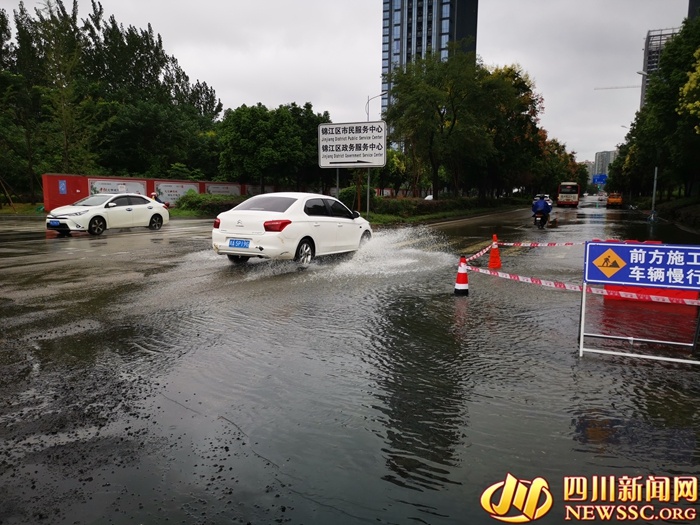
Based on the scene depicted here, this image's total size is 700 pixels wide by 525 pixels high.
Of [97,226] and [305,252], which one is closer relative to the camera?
[305,252]

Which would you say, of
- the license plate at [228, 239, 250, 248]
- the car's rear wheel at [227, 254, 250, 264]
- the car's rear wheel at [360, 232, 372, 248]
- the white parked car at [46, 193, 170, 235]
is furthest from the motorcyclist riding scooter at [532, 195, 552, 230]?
the license plate at [228, 239, 250, 248]

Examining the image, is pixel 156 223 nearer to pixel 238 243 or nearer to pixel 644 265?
pixel 238 243

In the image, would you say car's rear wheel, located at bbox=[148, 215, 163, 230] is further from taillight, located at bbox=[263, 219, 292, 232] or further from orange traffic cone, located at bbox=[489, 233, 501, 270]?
orange traffic cone, located at bbox=[489, 233, 501, 270]

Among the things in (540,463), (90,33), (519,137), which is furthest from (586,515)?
(90,33)

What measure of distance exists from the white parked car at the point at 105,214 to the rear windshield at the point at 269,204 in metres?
9.89

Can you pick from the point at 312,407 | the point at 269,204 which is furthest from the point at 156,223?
the point at 312,407

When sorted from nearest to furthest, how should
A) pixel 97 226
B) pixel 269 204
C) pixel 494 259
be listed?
pixel 269 204 → pixel 494 259 → pixel 97 226

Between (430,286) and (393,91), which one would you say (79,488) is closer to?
(430,286)

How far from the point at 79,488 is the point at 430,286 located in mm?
7293

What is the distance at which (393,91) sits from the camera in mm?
34688

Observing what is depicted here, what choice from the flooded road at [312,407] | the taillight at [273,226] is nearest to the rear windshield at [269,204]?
the taillight at [273,226]

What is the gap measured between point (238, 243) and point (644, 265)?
25.2 ft

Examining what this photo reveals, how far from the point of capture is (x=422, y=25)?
13525cm

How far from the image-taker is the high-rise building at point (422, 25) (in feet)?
424
